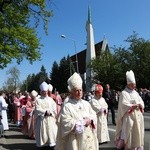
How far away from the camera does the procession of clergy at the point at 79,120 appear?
7.48m

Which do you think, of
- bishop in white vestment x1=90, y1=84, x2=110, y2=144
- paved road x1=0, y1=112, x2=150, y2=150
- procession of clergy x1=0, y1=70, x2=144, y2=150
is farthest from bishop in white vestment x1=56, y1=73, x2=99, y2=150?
bishop in white vestment x1=90, y1=84, x2=110, y2=144

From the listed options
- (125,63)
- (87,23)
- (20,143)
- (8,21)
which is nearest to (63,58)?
(87,23)

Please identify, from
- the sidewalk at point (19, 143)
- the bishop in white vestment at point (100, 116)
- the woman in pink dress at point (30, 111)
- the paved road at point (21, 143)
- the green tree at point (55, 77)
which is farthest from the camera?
the green tree at point (55, 77)

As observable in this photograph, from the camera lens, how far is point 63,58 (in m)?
86.9

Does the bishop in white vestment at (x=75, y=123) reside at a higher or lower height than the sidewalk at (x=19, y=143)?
higher

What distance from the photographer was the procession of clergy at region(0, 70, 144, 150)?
7.48m

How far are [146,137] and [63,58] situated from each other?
73.3m

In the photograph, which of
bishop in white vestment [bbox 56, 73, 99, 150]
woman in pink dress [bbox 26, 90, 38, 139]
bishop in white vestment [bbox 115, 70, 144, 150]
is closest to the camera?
bishop in white vestment [bbox 56, 73, 99, 150]

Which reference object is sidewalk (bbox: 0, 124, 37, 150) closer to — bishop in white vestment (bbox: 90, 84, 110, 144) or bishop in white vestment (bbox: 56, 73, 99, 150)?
bishop in white vestment (bbox: 90, 84, 110, 144)

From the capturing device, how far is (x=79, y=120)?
7.38 meters

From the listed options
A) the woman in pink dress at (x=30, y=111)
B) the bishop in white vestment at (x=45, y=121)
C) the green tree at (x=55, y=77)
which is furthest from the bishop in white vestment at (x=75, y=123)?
the green tree at (x=55, y=77)

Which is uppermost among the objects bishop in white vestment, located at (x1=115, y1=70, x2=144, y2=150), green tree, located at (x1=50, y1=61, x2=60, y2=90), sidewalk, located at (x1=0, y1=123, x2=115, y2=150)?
green tree, located at (x1=50, y1=61, x2=60, y2=90)

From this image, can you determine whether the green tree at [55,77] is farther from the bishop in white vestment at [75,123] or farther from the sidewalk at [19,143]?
the bishop in white vestment at [75,123]

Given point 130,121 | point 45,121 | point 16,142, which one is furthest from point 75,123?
point 16,142
